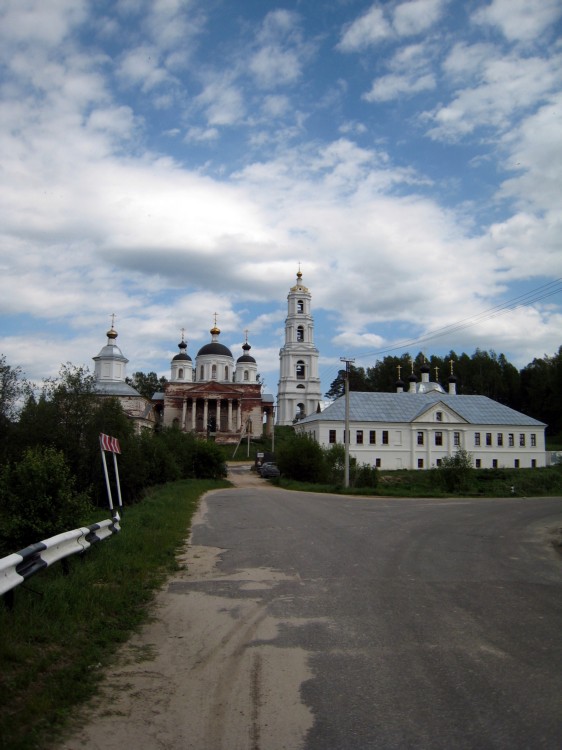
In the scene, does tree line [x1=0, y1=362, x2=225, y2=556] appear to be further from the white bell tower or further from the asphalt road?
the white bell tower

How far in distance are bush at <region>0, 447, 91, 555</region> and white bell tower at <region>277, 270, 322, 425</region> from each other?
76.4 m

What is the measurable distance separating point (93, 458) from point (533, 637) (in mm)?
25957

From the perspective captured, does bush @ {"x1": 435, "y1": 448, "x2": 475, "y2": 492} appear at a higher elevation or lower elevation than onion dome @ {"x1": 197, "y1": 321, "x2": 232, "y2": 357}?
lower

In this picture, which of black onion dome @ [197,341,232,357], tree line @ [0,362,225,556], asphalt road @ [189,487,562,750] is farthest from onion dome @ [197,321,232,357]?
asphalt road @ [189,487,562,750]

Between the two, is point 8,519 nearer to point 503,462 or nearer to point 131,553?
point 131,553

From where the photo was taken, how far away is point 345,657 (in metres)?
5.84

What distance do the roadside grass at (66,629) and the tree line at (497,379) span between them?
246 ft

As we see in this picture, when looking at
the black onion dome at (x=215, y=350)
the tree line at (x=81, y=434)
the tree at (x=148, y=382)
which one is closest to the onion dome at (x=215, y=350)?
the black onion dome at (x=215, y=350)

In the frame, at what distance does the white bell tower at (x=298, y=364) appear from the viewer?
8756 cm

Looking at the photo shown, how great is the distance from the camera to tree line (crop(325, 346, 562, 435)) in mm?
90062

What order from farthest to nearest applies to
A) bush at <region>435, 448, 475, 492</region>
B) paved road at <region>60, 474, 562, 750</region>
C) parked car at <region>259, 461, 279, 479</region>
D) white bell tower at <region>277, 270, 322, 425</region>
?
white bell tower at <region>277, 270, 322, 425</region>, parked car at <region>259, 461, 279, 479</region>, bush at <region>435, 448, 475, 492</region>, paved road at <region>60, 474, 562, 750</region>

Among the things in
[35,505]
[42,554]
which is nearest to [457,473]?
[35,505]

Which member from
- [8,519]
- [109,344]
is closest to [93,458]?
[8,519]

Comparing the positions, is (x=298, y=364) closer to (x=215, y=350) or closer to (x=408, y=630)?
(x=215, y=350)
